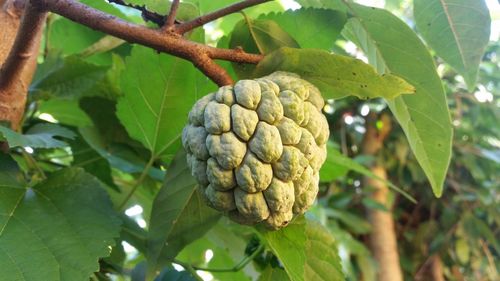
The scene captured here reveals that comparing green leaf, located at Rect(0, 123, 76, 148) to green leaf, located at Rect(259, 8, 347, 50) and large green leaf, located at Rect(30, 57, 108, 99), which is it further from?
green leaf, located at Rect(259, 8, 347, 50)

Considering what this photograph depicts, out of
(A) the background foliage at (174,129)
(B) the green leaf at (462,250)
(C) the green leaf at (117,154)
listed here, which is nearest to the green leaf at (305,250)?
(A) the background foliage at (174,129)

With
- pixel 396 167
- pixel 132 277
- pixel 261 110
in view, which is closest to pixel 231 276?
pixel 132 277

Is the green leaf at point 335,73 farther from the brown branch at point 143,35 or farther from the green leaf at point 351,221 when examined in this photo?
the green leaf at point 351,221

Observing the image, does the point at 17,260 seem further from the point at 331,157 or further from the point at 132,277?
the point at 331,157

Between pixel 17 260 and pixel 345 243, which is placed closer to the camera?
pixel 17 260

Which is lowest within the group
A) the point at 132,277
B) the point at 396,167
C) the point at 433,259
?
the point at 433,259

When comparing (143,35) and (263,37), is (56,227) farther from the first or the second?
(263,37)
